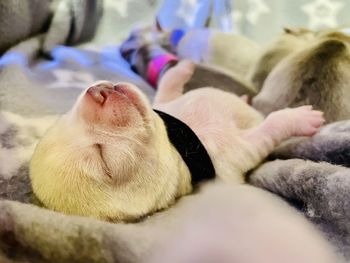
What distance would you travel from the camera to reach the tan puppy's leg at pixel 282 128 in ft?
3.44

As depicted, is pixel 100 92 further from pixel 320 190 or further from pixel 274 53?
pixel 274 53

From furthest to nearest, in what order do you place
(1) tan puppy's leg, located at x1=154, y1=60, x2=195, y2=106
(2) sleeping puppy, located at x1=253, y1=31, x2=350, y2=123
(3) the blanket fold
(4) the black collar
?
(1) tan puppy's leg, located at x1=154, y1=60, x2=195, y2=106 → (2) sleeping puppy, located at x1=253, y1=31, x2=350, y2=123 → (4) the black collar → (3) the blanket fold

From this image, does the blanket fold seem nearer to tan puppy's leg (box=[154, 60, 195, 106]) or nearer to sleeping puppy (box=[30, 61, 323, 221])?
sleeping puppy (box=[30, 61, 323, 221])

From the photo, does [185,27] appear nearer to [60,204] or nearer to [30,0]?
[30,0]

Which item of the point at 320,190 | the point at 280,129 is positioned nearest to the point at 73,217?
the point at 320,190

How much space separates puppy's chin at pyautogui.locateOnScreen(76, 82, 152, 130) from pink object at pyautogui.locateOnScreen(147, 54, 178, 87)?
24.9 inches

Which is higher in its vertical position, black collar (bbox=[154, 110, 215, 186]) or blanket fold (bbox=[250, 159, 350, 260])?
blanket fold (bbox=[250, 159, 350, 260])

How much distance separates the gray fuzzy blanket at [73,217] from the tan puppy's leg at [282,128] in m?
0.02

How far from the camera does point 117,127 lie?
0.86 meters

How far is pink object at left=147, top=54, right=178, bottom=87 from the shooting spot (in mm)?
1531

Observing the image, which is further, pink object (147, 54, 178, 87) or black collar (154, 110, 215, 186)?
pink object (147, 54, 178, 87)

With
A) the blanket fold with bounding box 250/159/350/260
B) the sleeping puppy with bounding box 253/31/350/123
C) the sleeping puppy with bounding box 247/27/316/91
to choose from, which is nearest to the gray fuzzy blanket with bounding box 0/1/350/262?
the blanket fold with bounding box 250/159/350/260

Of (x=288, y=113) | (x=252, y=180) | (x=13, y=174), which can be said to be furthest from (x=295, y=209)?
(x=13, y=174)

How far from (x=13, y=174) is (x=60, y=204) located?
6.9 inches
